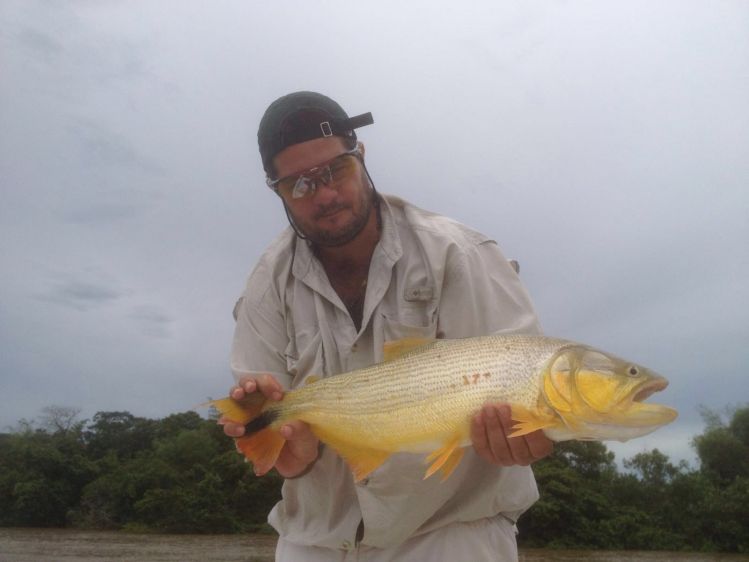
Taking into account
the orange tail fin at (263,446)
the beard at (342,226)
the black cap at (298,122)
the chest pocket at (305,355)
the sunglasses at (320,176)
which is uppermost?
the black cap at (298,122)

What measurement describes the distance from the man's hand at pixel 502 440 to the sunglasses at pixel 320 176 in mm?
2243

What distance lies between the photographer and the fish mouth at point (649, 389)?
134 inches

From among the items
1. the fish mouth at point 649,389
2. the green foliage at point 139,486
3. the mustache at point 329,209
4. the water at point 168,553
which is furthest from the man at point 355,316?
the green foliage at point 139,486

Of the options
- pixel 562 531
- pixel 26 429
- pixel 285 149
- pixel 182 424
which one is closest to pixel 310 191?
pixel 285 149

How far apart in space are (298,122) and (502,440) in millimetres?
2844

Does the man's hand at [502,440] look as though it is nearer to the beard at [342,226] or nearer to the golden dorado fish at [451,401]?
the golden dorado fish at [451,401]

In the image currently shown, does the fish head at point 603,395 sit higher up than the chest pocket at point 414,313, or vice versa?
the chest pocket at point 414,313

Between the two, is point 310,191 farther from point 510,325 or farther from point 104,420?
point 104,420

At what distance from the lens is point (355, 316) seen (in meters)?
5.06

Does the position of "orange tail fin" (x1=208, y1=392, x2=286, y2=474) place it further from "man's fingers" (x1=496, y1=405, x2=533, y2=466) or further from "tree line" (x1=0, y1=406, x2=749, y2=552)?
"tree line" (x1=0, y1=406, x2=749, y2=552)

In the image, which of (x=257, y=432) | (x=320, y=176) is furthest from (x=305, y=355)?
(x=320, y=176)

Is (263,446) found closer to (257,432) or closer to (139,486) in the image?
(257,432)

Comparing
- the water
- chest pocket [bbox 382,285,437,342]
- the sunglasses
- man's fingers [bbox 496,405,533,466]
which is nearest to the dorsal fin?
chest pocket [bbox 382,285,437,342]

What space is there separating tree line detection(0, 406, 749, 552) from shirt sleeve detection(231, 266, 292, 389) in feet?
88.8
